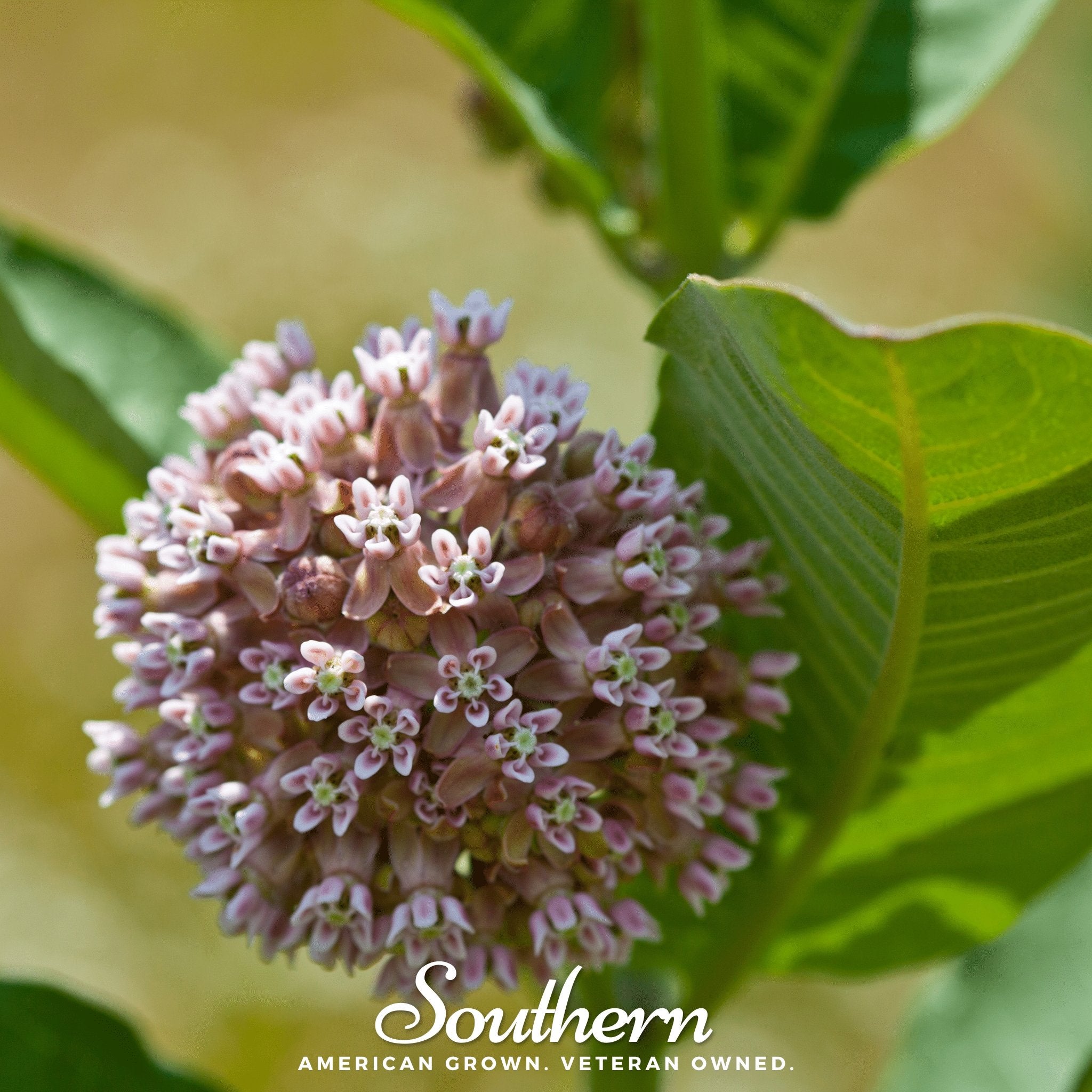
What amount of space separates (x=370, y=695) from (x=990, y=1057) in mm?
985

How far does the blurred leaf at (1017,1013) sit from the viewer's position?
4.86 feet

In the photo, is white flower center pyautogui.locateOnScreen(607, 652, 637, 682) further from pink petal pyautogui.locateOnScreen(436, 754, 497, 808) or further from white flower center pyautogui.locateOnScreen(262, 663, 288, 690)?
white flower center pyautogui.locateOnScreen(262, 663, 288, 690)

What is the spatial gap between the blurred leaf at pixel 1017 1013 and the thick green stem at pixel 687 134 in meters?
0.85

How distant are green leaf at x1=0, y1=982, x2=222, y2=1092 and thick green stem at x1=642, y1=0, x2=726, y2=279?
919 millimetres

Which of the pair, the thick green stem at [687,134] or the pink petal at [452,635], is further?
the thick green stem at [687,134]

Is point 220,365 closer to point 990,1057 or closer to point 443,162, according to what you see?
point 990,1057

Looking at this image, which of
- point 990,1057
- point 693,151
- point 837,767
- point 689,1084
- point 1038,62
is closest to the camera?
point 837,767

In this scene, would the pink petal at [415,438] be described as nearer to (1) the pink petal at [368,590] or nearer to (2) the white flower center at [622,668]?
(1) the pink petal at [368,590]

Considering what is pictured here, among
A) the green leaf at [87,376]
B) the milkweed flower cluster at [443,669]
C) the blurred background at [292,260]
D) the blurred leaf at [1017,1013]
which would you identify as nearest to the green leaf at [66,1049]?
the milkweed flower cluster at [443,669]

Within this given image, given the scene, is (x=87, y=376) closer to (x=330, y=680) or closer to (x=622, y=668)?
(x=330, y=680)

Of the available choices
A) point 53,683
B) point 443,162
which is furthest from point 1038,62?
point 53,683

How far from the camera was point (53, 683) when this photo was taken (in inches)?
144

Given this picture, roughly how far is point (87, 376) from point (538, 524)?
1.98ft

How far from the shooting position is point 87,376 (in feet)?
4.27
